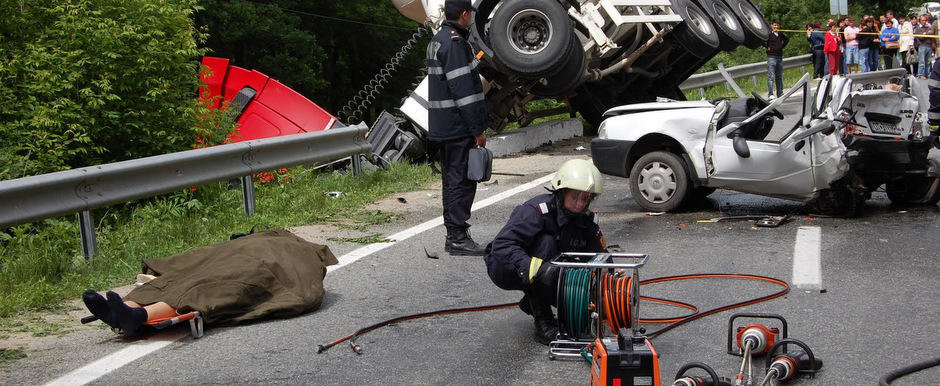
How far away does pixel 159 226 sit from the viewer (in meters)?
8.99

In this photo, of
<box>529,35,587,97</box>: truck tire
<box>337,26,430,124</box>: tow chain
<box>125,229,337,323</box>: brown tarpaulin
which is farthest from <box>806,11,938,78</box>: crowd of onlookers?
<box>125,229,337,323</box>: brown tarpaulin

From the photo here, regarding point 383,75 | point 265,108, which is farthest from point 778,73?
point 265,108

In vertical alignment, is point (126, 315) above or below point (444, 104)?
below

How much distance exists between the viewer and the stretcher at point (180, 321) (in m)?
5.62

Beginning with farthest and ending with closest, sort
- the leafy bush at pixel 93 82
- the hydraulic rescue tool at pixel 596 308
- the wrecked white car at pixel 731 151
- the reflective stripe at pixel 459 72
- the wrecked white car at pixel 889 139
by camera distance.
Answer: the leafy bush at pixel 93 82, the wrecked white car at pixel 889 139, the wrecked white car at pixel 731 151, the reflective stripe at pixel 459 72, the hydraulic rescue tool at pixel 596 308

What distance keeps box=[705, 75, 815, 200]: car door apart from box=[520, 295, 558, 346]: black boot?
428 centimetres

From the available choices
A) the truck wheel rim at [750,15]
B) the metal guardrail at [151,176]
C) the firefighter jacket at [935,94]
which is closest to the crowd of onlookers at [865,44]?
the truck wheel rim at [750,15]

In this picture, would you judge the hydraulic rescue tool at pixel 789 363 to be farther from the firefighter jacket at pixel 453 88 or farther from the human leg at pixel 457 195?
the firefighter jacket at pixel 453 88

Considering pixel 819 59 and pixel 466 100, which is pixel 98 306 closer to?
pixel 466 100

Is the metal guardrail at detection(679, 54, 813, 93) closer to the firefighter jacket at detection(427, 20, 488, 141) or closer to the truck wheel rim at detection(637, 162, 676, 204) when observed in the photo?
the truck wheel rim at detection(637, 162, 676, 204)

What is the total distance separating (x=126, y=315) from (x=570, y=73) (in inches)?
Result: 352

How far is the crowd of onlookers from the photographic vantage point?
2742 centimetres

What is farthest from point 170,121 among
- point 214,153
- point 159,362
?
point 159,362

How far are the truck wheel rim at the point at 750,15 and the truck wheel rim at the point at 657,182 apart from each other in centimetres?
703
